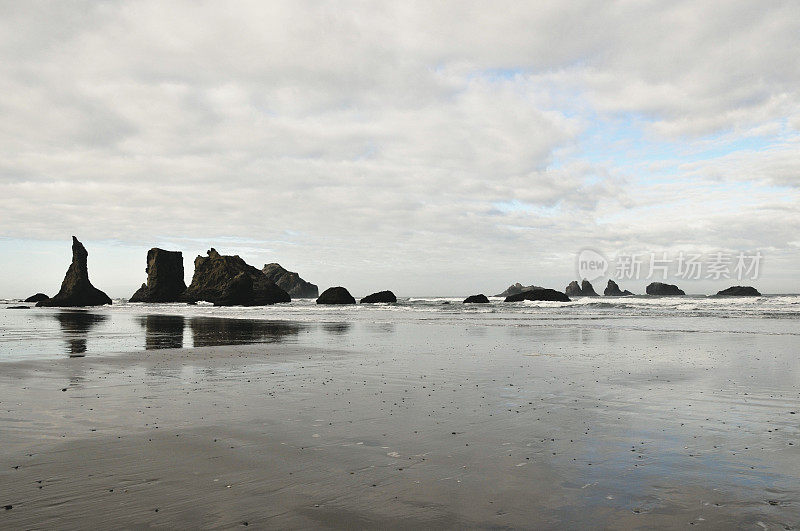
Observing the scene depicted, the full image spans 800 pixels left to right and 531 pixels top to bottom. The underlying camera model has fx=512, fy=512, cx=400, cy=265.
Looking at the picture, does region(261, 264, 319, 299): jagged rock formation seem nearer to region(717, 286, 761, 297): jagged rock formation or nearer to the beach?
region(717, 286, 761, 297): jagged rock formation

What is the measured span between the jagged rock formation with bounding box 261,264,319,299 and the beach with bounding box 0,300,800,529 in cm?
16937

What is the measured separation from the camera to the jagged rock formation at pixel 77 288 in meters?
103

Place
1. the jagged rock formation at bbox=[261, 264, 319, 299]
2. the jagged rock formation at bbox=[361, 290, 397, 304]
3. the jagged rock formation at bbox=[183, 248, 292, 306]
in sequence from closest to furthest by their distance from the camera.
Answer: the jagged rock formation at bbox=[361, 290, 397, 304] → the jagged rock formation at bbox=[183, 248, 292, 306] → the jagged rock formation at bbox=[261, 264, 319, 299]

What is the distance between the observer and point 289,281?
184875 millimetres

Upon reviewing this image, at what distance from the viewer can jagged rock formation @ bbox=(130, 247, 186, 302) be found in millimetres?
118688

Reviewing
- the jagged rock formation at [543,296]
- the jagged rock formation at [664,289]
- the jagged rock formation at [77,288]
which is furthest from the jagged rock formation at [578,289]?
the jagged rock formation at [77,288]

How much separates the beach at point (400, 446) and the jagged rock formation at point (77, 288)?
102m

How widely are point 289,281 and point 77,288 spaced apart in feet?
278

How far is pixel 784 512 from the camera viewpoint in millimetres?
5570

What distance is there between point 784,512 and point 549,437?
3.45 meters

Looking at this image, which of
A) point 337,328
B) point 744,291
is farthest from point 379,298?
point 744,291

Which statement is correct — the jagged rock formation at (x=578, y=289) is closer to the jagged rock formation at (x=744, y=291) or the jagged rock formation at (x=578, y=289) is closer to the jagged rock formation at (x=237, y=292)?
the jagged rock formation at (x=744, y=291)

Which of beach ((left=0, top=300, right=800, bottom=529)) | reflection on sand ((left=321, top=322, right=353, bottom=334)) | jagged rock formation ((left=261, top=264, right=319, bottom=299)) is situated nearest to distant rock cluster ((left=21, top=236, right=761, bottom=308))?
jagged rock formation ((left=261, top=264, right=319, bottom=299))

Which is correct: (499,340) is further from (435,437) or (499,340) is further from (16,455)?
(16,455)
